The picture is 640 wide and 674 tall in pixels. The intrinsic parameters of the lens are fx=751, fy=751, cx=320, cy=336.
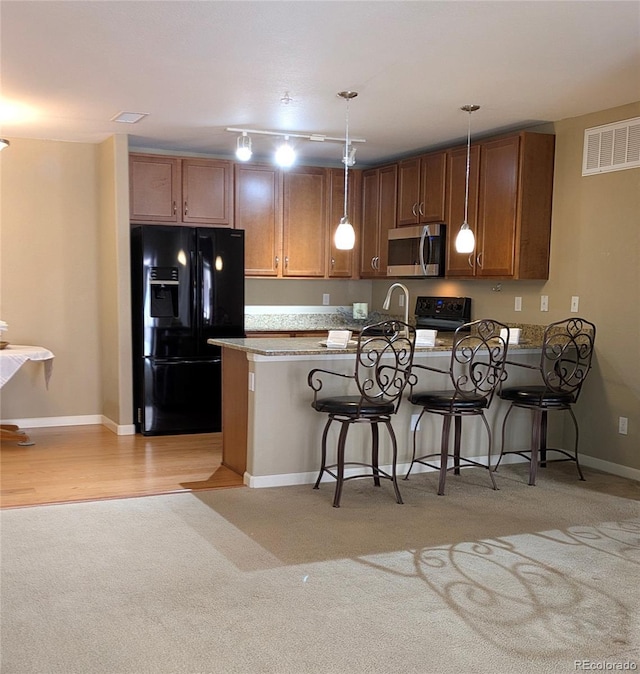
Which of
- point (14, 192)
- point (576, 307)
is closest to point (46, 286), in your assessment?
point (14, 192)

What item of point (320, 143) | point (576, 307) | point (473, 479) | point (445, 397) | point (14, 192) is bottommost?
point (473, 479)

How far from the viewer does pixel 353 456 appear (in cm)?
465

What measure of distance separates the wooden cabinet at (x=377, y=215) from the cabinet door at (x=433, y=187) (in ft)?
1.35

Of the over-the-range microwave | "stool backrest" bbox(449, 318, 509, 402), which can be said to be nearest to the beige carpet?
"stool backrest" bbox(449, 318, 509, 402)

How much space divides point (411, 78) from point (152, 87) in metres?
1.49

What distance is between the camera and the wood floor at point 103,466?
170 inches

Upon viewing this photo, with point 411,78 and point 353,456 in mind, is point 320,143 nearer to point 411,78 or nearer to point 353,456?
point 411,78

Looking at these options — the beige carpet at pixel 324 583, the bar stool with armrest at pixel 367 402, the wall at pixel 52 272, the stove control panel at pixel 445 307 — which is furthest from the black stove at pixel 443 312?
the wall at pixel 52 272

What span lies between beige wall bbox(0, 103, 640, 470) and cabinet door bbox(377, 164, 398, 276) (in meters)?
0.46

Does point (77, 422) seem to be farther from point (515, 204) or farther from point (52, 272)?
point (515, 204)

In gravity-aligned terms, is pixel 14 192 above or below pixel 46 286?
above

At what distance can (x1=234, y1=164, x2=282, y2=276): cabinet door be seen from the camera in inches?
255

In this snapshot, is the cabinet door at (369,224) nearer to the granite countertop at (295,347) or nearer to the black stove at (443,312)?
the black stove at (443,312)

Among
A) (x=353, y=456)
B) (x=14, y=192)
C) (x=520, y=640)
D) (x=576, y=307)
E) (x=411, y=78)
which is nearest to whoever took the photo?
(x=520, y=640)
